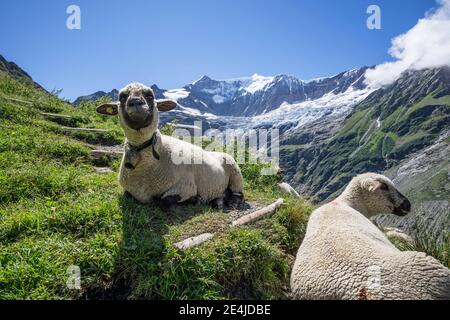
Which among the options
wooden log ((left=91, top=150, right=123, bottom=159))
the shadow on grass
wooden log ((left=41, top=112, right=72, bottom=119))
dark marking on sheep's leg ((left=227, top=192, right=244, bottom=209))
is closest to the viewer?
the shadow on grass

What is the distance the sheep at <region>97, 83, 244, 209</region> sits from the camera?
6.76 meters

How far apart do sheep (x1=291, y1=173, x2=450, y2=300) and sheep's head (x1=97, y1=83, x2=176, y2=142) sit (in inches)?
139

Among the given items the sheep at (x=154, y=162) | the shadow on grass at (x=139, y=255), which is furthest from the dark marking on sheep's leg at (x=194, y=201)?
the shadow on grass at (x=139, y=255)

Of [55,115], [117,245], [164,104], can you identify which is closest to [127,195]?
[164,104]

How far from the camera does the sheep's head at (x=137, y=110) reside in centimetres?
654

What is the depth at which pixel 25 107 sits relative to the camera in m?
14.6

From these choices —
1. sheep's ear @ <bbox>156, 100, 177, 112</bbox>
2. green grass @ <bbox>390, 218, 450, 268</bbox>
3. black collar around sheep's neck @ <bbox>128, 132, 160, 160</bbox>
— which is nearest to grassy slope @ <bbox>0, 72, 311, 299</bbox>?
black collar around sheep's neck @ <bbox>128, 132, 160, 160</bbox>

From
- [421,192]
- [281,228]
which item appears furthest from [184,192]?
[421,192]

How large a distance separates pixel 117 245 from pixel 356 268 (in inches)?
130

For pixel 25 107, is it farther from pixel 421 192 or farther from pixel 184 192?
pixel 421 192

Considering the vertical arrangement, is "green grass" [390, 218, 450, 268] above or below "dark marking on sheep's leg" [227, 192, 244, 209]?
below

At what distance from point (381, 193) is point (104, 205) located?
5.86 m

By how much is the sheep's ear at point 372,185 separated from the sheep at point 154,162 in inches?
122

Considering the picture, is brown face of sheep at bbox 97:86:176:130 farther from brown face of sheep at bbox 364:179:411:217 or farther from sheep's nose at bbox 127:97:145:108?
brown face of sheep at bbox 364:179:411:217
